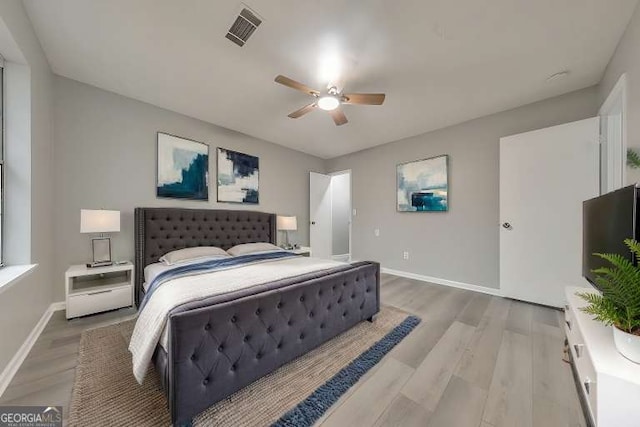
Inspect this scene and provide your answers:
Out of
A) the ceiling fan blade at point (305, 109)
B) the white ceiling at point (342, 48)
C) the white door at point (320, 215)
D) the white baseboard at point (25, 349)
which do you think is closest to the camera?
the white baseboard at point (25, 349)

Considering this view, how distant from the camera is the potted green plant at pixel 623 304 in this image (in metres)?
0.91

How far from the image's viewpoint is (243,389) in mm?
1417

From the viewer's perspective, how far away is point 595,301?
102cm

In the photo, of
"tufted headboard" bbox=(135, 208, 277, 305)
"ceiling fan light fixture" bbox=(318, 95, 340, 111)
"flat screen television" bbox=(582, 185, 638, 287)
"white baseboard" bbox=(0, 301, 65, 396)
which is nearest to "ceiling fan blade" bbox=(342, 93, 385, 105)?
"ceiling fan light fixture" bbox=(318, 95, 340, 111)

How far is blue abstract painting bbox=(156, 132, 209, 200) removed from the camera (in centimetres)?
300

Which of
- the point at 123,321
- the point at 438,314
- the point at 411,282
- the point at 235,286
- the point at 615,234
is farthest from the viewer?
the point at 411,282

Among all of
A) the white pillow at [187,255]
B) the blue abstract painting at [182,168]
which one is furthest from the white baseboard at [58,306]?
the blue abstract painting at [182,168]

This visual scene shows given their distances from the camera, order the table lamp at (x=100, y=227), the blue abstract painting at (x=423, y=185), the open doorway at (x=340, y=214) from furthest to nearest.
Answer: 1. the open doorway at (x=340, y=214)
2. the blue abstract painting at (x=423, y=185)
3. the table lamp at (x=100, y=227)

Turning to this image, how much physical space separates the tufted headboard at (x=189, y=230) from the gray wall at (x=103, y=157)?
19cm

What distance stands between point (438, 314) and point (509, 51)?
258 cm

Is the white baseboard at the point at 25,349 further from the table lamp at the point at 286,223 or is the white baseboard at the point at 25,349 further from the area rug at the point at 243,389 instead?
the table lamp at the point at 286,223

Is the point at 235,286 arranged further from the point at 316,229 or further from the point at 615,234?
the point at 316,229

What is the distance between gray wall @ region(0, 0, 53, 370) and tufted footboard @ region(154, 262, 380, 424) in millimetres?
1122

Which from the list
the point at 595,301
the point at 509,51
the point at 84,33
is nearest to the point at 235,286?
the point at 595,301
